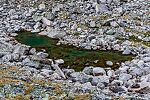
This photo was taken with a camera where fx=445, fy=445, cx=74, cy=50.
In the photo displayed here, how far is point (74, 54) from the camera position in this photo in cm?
3941

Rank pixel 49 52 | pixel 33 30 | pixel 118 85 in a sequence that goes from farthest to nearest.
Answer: pixel 33 30 → pixel 49 52 → pixel 118 85

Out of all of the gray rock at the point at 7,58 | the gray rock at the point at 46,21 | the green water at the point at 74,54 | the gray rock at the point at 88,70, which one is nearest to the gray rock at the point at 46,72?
the gray rock at the point at 88,70

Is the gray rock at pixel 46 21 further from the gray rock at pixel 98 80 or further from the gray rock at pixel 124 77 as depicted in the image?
the gray rock at pixel 98 80

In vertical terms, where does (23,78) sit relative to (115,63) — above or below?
above

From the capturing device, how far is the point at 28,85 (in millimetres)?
25359

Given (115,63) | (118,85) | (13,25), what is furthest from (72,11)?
(118,85)

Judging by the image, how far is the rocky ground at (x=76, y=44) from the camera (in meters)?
25.4

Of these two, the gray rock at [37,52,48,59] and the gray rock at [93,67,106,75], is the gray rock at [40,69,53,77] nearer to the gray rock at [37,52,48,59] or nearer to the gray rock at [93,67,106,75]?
the gray rock at [93,67,106,75]

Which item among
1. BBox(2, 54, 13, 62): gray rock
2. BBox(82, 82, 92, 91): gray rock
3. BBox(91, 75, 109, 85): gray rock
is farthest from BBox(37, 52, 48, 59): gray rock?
BBox(82, 82, 92, 91): gray rock

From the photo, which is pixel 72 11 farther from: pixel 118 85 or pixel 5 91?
pixel 5 91

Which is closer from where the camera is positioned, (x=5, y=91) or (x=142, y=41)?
(x=5, y=91)

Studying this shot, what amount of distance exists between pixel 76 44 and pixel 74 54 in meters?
2.70

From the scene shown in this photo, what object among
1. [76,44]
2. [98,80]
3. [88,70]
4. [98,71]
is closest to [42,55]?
[76,44]

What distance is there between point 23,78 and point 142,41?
57.5 ft
